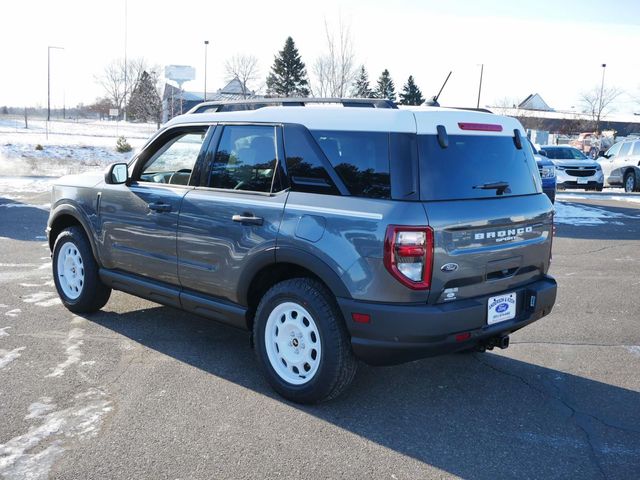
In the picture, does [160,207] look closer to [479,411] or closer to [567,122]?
[479,411]

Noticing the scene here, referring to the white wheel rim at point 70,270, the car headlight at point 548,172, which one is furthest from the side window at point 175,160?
the car headlight at point 548,172

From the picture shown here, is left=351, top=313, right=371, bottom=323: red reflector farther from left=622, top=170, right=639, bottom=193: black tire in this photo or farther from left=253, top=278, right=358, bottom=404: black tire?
left=622, top=170, right=639, bottom=193: black tire

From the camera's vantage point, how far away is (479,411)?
4004mm

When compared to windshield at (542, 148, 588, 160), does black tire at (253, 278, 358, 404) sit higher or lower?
lower

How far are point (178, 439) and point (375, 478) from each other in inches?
45.5

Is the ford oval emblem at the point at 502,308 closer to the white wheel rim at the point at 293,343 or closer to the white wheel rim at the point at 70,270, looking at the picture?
the white wheel rim at the point at 293,343

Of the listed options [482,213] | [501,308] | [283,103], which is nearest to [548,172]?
[283,103]

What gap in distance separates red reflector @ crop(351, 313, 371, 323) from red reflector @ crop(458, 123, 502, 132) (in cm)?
133

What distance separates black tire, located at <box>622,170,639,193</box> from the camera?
1966 centimetres

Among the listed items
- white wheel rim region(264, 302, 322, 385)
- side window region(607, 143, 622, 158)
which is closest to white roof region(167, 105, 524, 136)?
white wheel rim region(264, 302, 322, 385)

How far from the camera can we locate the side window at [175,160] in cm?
484

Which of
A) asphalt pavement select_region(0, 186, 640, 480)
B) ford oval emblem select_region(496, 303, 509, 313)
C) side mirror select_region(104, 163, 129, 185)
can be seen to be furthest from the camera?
side mirror select_region(104, 163, 129, 185)

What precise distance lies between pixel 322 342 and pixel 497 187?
59.7 inches

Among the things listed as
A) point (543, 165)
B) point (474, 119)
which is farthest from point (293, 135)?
point (543, 165)
